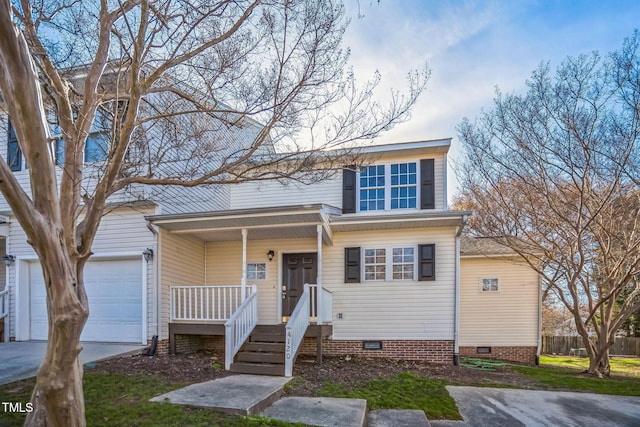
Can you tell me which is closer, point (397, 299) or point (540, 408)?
point (540, 408)

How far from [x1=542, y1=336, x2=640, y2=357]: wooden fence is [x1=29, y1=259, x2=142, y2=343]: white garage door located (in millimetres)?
16551

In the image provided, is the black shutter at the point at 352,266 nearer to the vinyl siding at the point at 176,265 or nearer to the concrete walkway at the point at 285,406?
the vinyl siding at the point at 176,265

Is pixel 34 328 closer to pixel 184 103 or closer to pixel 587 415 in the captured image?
pixel 184 103

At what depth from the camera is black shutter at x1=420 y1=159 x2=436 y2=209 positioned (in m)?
10.0

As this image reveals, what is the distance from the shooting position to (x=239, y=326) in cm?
804

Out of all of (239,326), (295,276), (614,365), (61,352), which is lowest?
(614,365)

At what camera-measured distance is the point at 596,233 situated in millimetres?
9703

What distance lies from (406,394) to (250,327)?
3.54 m

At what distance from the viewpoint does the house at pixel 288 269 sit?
349 inches

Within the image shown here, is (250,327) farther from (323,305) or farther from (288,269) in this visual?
(288,269)

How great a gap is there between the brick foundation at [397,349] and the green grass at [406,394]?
6.68ft

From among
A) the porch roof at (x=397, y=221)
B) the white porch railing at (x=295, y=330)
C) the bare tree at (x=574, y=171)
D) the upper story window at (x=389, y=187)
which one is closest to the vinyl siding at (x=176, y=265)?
the white porch railing at (x=295, y=330)

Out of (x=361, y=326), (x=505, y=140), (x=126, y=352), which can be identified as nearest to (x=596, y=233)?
(x=505, y=140)

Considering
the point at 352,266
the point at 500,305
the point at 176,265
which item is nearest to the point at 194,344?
the point at 176,265
